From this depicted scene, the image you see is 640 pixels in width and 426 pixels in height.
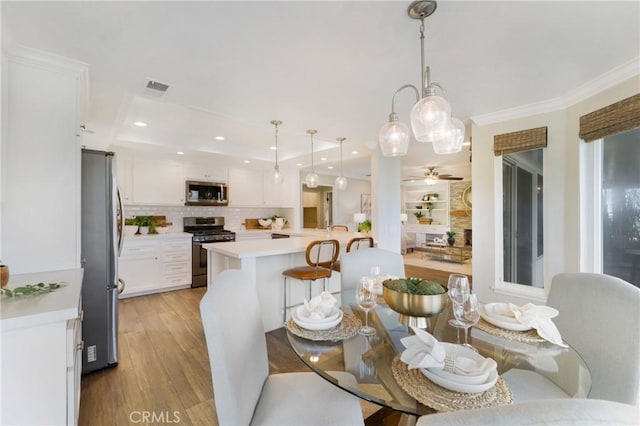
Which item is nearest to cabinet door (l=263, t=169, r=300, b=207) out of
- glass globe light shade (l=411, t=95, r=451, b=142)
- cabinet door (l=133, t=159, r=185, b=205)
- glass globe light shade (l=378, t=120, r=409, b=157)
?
cabinet door (l=133, t=159, r=185, b=205)

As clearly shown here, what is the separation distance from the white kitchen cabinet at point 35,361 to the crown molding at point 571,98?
11.9 ft

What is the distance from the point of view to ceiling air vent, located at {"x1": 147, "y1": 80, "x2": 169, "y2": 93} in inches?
82.9

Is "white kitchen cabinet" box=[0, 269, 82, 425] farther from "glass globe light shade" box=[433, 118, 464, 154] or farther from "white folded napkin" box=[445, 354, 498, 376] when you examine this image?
"glass globe light shade" box=[433, 118, 464, 154]

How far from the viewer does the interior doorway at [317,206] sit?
7789 millimetres

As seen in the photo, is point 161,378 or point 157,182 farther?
point 157,182

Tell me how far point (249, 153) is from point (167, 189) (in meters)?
1.52

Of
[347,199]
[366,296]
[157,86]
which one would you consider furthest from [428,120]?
[347,199]

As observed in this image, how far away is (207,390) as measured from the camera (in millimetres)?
1964

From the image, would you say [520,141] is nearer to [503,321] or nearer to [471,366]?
[503,321]

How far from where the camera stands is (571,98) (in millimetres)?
2436

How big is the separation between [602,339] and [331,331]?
121 centimetres

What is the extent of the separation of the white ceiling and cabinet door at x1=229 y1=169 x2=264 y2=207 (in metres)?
2.59

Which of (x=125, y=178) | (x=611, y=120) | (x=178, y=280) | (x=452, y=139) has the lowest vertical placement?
(x=178, y=280)

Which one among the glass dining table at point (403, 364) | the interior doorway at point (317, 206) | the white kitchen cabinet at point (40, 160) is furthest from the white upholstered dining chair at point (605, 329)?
the interior doorway at point (317, 206)
